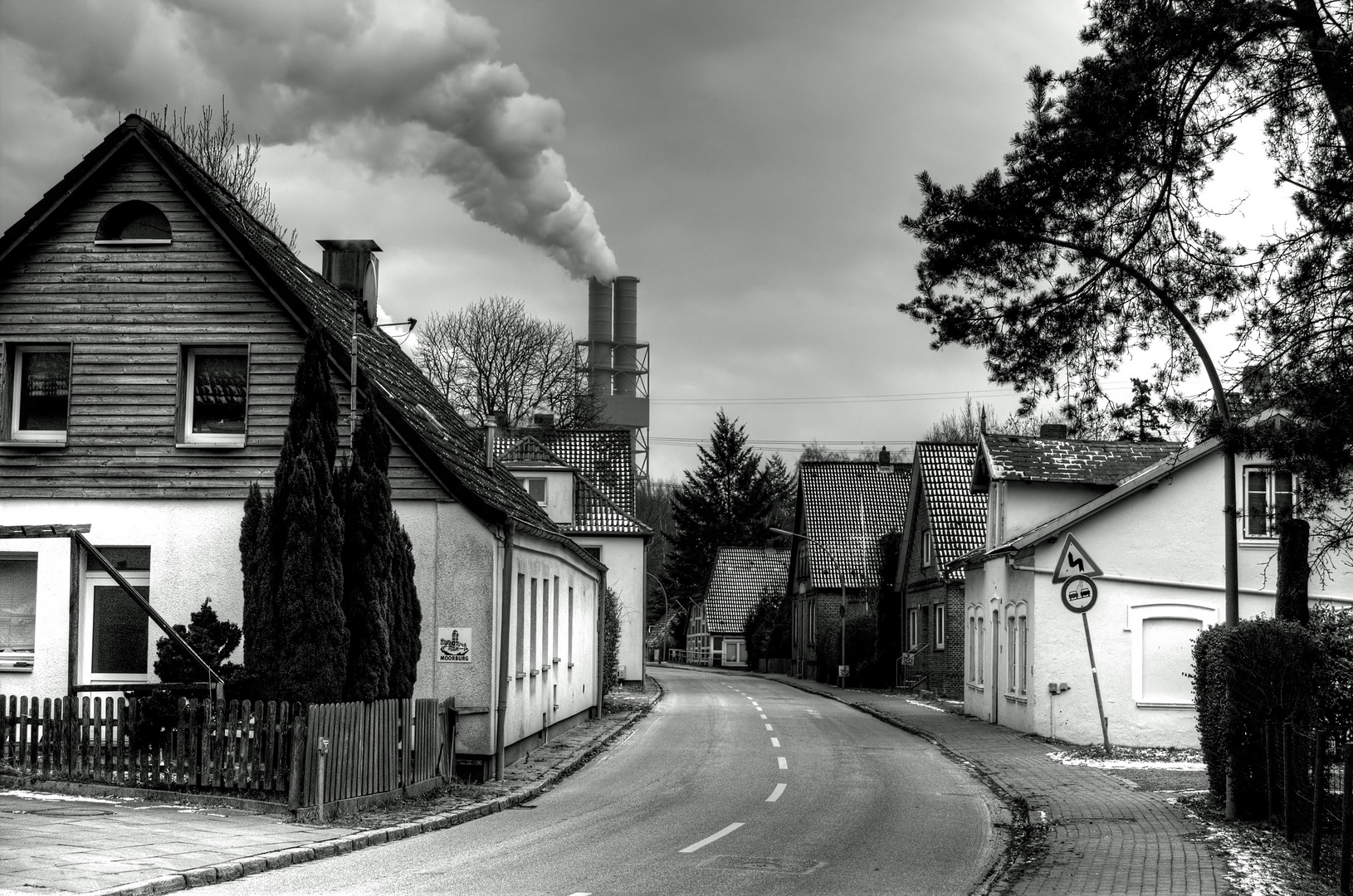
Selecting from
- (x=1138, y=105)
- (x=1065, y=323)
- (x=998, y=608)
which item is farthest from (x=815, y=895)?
(x=998, y=608)

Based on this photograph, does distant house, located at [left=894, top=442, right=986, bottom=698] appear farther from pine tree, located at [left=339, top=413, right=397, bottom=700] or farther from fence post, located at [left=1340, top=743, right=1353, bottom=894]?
fence post, located at [left=1340, top=743, right=1353, bottom=894]

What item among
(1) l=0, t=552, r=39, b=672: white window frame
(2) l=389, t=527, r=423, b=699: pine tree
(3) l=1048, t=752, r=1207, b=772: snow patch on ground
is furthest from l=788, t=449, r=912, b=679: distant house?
(2) l=389, t=527, r=423, b=699: pine tree

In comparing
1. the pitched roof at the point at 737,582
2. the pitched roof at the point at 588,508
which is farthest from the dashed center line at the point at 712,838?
the pitched roof at the point at 737,582

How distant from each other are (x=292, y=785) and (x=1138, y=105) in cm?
1029

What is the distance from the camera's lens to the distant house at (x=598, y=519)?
44.7 meters

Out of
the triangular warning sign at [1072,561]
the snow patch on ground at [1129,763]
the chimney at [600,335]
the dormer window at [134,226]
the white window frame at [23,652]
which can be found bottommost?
the snow patch on ground at [1129,763]

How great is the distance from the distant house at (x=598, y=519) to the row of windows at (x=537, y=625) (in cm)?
1828

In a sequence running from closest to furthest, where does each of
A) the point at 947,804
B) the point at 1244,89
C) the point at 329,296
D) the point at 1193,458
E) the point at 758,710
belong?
1. the point at 1244,89
2. the point at 947,804
3. the point at 329,296
4. the point at 1193,458
5. the point at 758,710

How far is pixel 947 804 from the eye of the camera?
16.8 metres

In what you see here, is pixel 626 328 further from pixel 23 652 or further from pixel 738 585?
pixel 23 652

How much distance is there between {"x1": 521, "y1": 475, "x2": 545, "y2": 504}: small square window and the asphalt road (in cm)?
1984

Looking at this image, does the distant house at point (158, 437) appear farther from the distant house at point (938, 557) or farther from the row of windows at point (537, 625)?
the distant house at point (938, 557)

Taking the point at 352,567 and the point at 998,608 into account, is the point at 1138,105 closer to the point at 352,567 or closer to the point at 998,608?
the point at 352,567

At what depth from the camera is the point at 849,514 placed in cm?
6100
